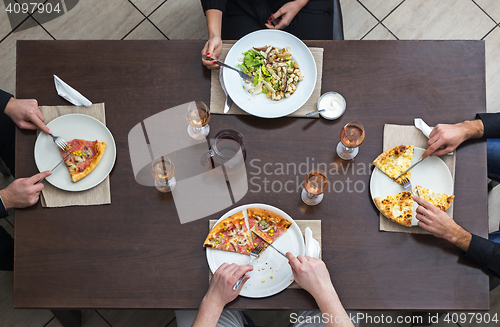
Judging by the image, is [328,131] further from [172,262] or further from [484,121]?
[172,262]

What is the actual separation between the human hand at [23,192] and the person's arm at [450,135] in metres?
1.50

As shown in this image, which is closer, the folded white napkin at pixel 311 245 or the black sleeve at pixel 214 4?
the folded white napkin at pixel 311 245

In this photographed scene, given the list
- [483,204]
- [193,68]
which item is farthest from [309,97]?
[483,204]

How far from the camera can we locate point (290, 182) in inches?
53.5

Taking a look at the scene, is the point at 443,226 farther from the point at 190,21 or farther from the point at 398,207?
the point at 190,21

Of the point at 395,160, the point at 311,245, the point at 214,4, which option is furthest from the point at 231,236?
the point at 214,4

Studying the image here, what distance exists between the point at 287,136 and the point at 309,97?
0.60 ft

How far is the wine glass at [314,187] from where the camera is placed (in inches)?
50.6

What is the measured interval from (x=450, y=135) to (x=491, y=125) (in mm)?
190

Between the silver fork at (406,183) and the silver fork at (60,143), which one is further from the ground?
the silver fork at (406,183)

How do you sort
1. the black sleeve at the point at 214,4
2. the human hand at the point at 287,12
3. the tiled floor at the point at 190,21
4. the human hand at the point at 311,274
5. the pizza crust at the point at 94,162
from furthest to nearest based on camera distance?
the tiled floor at the point at 190,21 < the human hand at the point at 287,12 < the black sleeve at the point at 214,4 < the pizza crust at the point at 94,162 < the human hand at the point at 311,274

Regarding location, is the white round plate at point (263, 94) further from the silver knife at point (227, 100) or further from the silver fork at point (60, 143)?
the silver fork at point (60, 143)

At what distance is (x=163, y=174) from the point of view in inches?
51.7

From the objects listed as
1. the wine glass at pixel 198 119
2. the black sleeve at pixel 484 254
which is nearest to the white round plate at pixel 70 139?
the wine glass at pixel 198 119
